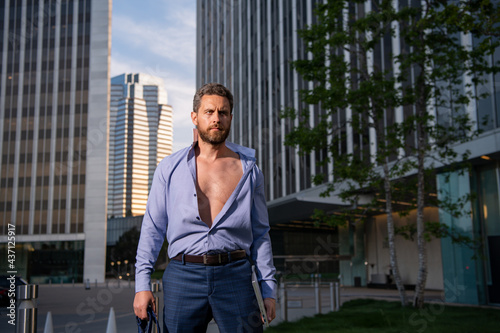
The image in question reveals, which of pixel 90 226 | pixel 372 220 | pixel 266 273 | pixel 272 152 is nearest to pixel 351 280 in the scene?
pixel 372 220

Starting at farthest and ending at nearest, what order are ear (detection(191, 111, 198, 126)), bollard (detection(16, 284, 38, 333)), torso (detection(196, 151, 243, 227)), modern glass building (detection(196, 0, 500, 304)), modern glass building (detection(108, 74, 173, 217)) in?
modern glass building (detection(108, 74, 173, 217)), modern glass building (detection(196, 0, 500, 304)), bollard (detection(16, 284, 38, 333)), ear (detection(191, 111, 198, 126)), torso (detection(196, 151, 243, 227))

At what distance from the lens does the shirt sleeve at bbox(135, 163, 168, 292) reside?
2654mm

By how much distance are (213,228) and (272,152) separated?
3435cm

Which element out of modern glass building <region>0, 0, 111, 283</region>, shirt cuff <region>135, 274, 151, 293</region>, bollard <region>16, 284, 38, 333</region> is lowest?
bollard <region>16, 284, 38, 333</region>

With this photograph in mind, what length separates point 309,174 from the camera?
103 feet

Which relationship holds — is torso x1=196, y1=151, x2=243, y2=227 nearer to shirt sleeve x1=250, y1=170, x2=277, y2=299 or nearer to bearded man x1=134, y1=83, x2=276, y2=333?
bearded man x1=134, y1=83, x2=276, y2=333

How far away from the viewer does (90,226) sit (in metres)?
58.8

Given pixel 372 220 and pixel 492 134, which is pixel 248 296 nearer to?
pixel 492 134

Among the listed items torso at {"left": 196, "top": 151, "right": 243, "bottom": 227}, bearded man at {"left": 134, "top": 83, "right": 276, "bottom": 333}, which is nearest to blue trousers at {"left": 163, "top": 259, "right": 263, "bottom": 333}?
bearded man at {"left": 134, "top": 83, "right": 276, "bottom": 333}

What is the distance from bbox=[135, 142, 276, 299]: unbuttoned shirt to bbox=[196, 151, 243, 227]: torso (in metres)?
0.05

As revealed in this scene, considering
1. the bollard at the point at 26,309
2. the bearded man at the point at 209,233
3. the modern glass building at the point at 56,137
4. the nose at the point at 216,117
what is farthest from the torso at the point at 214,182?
the modern glass building at the point at 56,137

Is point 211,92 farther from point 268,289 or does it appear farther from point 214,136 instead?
point 268,289

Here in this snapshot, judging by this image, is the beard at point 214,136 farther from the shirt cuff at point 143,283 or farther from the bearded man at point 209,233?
the shirt cuff at point 143,283

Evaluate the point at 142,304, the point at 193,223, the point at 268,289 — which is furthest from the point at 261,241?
the point at 142,304
